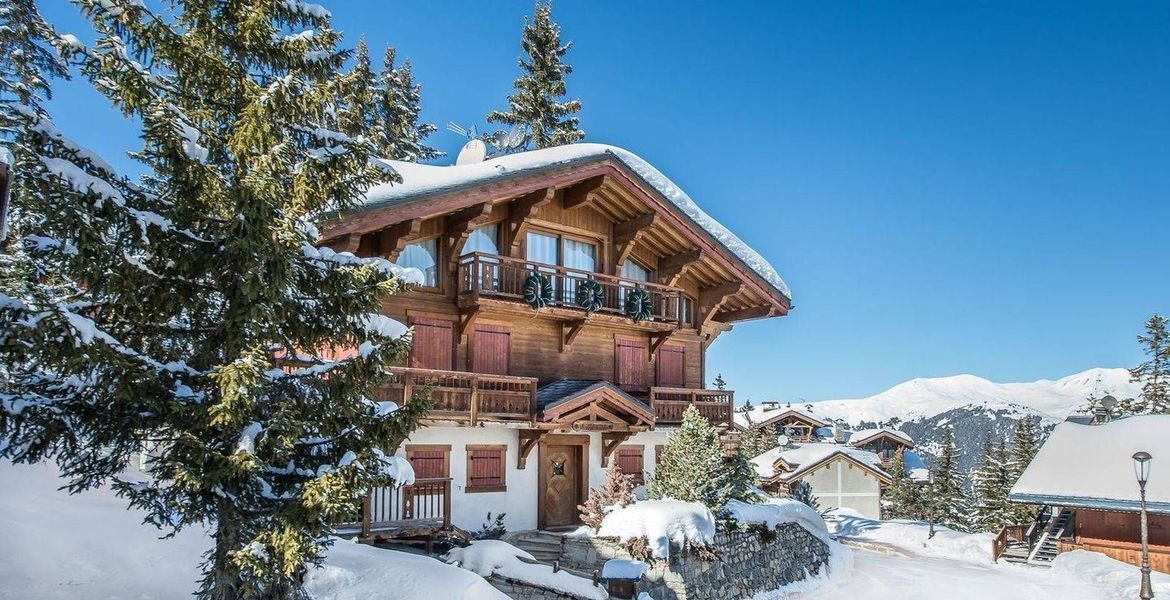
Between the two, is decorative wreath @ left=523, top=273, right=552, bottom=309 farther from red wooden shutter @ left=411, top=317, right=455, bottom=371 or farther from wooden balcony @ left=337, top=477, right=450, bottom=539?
wooden balcony @ left=337, top=477, right=450, bottom=539

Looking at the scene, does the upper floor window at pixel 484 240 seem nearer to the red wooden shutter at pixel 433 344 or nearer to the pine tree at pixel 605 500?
the red wooden shutter at pixel 433 344

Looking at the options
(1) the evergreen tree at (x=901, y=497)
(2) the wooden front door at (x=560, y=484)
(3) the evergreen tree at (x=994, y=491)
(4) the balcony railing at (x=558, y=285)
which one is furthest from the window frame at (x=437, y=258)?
(1) the evergreen tree at (x=901, y=497)

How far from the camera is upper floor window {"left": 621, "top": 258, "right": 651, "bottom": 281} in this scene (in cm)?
2325

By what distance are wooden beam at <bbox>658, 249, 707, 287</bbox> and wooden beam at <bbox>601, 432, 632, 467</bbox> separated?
488 centimetres

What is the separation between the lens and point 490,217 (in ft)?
66.7

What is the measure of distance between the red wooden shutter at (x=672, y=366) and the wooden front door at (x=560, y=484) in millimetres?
3860

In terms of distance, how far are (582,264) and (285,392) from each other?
13.9 meters

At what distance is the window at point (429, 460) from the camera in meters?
17.6

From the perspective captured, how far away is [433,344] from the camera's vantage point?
61.6 feet

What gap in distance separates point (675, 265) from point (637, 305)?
2546 millimetres

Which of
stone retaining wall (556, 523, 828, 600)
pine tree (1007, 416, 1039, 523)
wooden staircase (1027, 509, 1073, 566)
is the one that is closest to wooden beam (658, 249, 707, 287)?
stone retaining wall (556, 523, 828, 600)

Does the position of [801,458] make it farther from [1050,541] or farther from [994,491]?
[1050,541]

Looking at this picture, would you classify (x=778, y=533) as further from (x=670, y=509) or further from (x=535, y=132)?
(x=535, y=132)

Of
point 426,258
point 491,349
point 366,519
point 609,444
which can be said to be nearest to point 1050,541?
point 609,444
